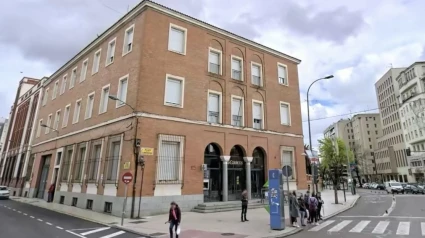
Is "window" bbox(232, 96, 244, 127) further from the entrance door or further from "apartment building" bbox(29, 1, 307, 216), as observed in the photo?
the entrance door

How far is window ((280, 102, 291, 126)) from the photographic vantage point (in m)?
26.4

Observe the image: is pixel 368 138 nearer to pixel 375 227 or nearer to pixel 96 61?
pixel 375 227

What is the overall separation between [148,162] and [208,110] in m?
6.58

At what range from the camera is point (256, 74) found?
84.2 feet

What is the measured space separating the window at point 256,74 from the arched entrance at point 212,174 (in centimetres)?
780

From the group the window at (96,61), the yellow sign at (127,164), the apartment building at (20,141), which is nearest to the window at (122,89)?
the yellow sign at (127,164)

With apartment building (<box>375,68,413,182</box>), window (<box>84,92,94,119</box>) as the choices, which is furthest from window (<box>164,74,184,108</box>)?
apartment building (<box>375,68,413,182</box>)

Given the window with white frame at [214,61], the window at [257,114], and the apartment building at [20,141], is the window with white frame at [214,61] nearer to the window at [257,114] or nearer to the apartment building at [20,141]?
the window at [257,114]

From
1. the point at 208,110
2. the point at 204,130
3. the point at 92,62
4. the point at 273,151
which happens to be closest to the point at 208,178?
the point at 204,130

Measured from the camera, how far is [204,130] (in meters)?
20.6


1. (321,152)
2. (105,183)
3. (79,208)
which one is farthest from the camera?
(321,152)

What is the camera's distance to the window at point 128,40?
20609 millimetres

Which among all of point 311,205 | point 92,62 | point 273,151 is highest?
point 92,62

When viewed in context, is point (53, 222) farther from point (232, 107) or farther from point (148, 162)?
point (232, 107)
